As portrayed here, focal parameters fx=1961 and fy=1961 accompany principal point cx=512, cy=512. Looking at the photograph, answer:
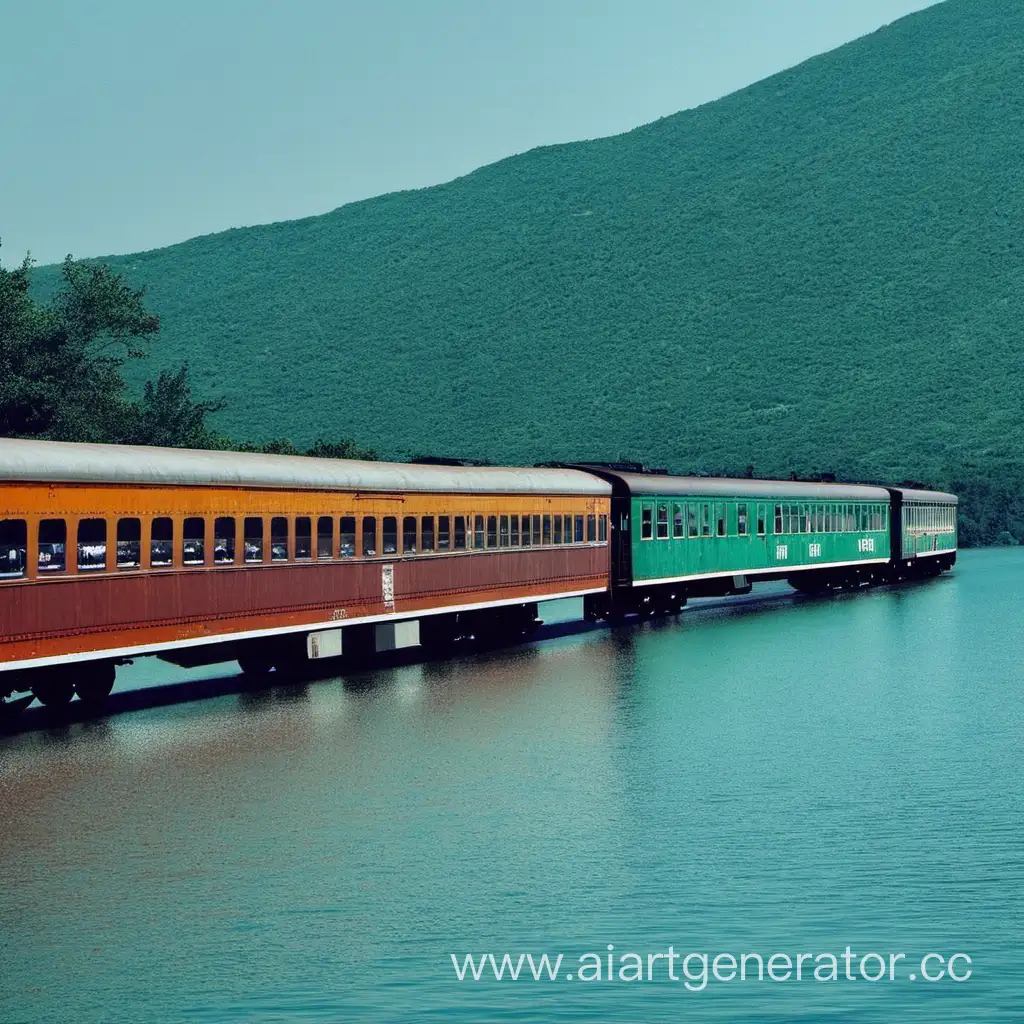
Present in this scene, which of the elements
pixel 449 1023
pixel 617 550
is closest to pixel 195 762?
pixel 449 1023

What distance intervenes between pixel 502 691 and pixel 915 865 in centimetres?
1163

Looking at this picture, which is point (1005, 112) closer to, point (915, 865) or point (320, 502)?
point (320, 502)

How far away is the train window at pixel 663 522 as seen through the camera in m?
37.8

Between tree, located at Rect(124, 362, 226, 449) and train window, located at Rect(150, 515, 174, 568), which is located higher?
tree, located at Rect(124, 362, 226, 449)

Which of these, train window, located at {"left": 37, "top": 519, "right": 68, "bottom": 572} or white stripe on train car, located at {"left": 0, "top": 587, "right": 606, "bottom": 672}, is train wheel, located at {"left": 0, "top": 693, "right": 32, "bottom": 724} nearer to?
white stripe on train car, located at {"left": 0, "top": 587, "right": 606, "bottom": 672}

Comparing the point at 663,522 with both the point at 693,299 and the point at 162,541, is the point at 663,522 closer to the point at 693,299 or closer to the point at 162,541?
the point at 162,541

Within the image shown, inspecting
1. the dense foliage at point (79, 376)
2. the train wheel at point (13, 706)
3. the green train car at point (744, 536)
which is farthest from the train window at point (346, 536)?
the dense foliage at point (79, 376)

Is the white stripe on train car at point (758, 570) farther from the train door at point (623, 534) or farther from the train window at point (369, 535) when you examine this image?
the train window at point (369, 535)

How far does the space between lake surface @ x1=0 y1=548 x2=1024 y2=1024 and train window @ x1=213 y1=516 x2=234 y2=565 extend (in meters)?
1.65

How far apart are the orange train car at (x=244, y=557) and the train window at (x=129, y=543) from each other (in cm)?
2

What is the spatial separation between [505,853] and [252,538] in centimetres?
1102

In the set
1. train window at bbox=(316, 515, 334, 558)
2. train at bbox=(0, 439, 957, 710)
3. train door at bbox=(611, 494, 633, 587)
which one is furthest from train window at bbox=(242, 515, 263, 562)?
train door at bbox=(611, 494, 633, 587)

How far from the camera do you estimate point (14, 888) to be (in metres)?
11.3

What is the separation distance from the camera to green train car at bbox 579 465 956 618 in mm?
36750
